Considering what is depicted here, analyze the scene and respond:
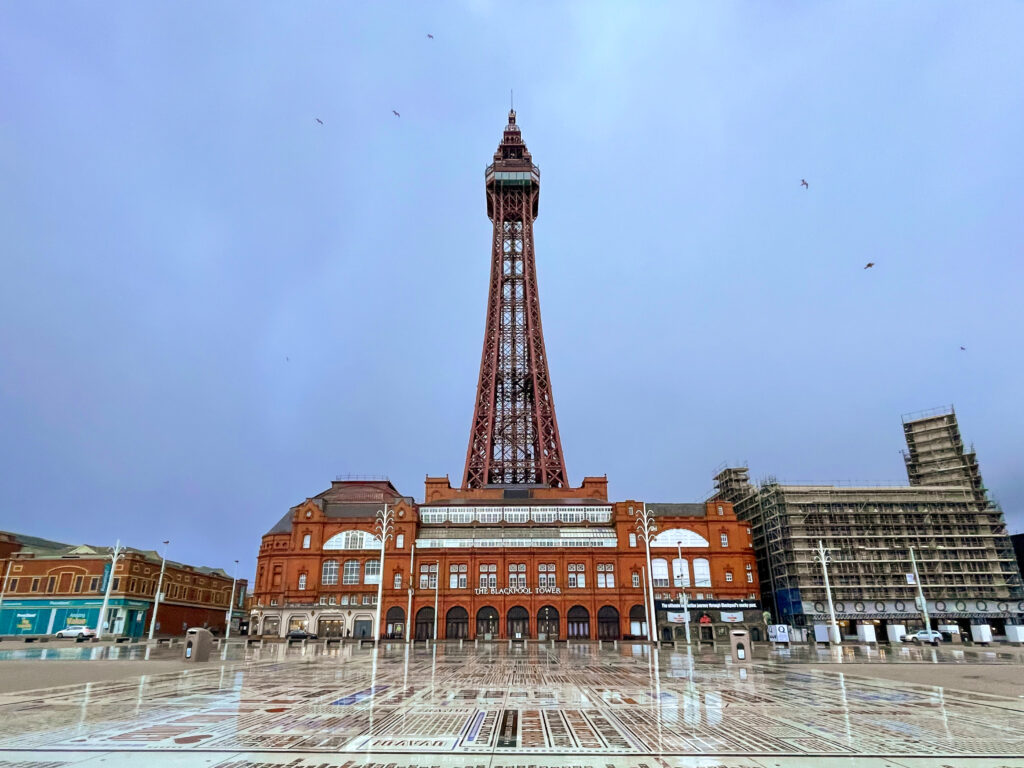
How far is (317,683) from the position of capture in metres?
18.6

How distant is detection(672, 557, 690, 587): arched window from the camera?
211ft

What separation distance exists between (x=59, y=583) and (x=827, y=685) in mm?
79075

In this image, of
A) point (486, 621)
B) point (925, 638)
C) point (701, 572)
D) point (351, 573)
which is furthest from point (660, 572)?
point (351, 573)

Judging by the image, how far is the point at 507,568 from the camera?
216 feet

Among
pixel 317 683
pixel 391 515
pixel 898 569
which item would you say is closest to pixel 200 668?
pixel 317 683

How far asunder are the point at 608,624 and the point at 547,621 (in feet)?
20.3

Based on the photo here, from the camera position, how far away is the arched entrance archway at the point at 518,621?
62.9 m

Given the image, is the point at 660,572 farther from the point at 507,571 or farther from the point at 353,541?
the point at 353,541

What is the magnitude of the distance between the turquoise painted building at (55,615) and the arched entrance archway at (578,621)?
4765 centimetres

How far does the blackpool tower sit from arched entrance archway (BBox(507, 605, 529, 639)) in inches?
716

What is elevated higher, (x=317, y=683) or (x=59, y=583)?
(x=59, y=583)

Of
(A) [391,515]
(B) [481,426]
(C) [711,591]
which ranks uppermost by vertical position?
(B) [481,426]

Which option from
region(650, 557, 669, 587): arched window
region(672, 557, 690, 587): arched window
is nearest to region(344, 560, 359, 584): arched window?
region(650, 557, 669, 587): arched window

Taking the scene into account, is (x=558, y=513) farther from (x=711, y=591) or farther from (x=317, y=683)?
(x=317, y=683)
